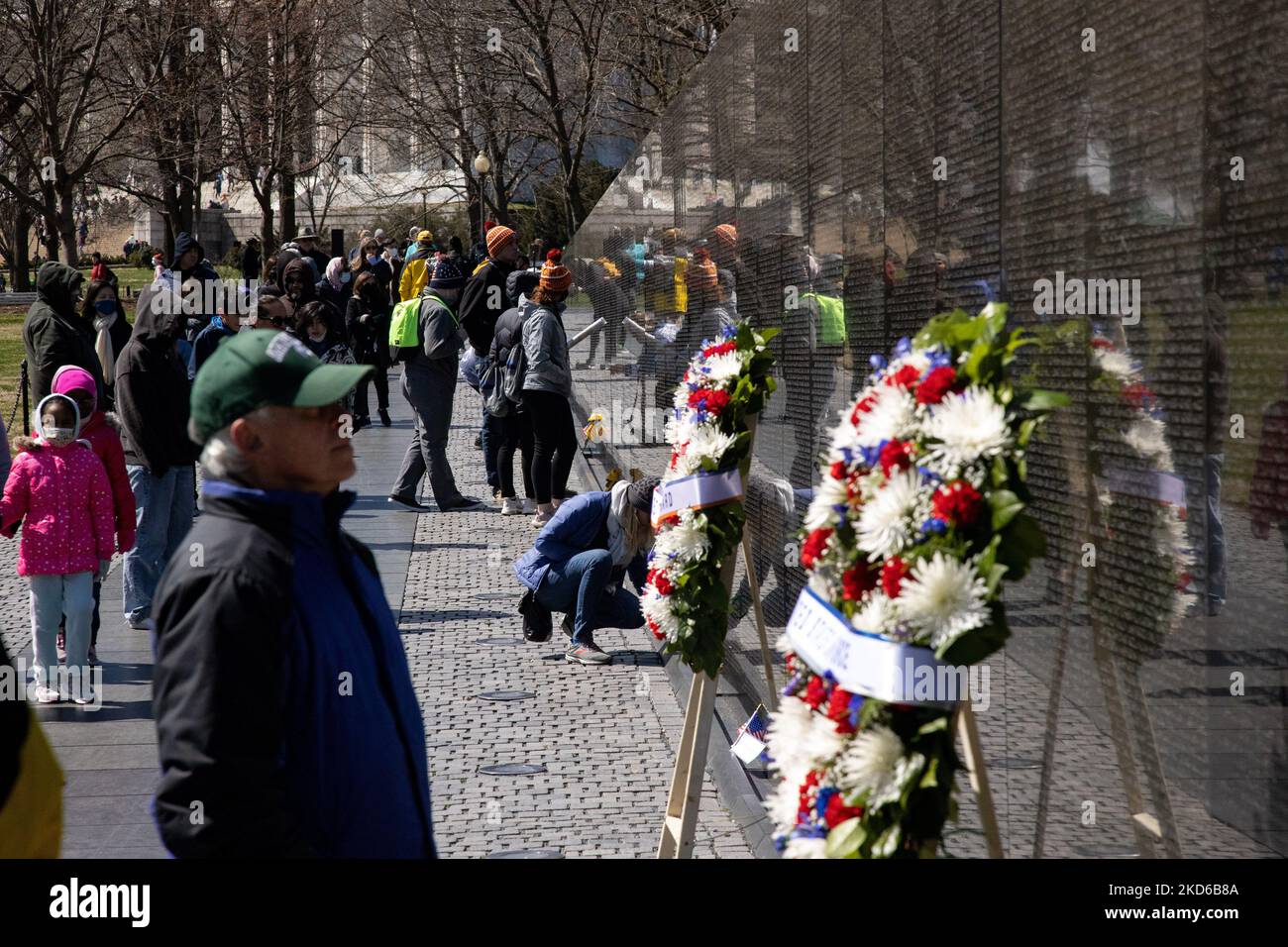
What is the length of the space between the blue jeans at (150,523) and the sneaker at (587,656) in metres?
2.32

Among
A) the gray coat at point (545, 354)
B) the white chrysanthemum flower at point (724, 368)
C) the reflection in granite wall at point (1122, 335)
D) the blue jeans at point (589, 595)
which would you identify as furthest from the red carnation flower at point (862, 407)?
the gray coat at point (545, 354)

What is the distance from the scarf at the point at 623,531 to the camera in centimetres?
893

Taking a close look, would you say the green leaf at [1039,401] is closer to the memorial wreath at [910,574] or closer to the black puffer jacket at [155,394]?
the memorial wreath at [910,574]

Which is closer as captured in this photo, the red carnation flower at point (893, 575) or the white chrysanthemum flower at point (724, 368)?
the red carnation flower at point (893, 575)

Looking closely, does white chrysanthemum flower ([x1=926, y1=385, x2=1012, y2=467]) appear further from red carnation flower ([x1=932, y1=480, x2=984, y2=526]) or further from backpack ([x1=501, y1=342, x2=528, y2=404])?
backpack ([x1=501, y1=342, x2=528, y2=404])

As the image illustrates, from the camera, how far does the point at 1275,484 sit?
3.18 m

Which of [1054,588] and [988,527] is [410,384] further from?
[988,527]

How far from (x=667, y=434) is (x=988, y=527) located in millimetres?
3406

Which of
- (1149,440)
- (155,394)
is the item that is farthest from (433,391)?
(1149,440)

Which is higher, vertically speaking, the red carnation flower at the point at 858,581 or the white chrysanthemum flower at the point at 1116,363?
the white chrysanthemum flower at the point at 1116,363

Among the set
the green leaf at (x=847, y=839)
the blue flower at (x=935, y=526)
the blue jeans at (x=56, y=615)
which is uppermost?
the blue flower at (x=935, y=526)

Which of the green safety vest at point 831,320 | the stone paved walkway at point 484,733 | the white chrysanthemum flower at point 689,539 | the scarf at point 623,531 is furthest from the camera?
the scarf at point 623,531

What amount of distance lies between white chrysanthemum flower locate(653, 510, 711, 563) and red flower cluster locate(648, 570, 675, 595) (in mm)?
81

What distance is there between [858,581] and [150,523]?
6982 mm
